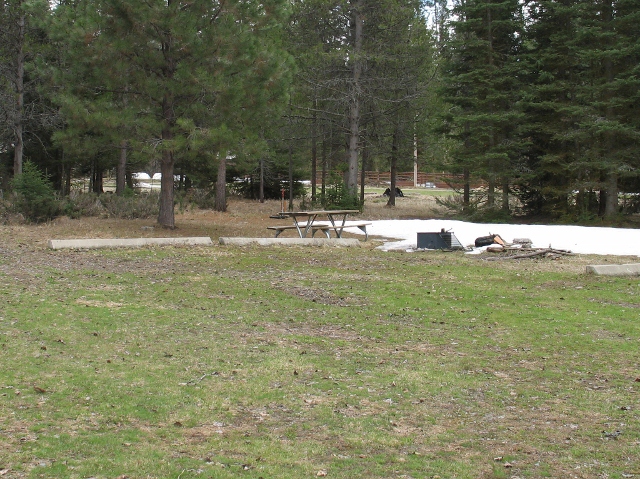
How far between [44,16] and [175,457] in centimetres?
1516

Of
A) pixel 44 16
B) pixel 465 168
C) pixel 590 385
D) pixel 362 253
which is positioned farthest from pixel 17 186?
pixel 590 385

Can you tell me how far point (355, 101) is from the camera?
2550 cm

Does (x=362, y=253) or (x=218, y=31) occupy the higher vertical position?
(x=218, y=31)

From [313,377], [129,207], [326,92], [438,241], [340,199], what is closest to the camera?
[313,377]

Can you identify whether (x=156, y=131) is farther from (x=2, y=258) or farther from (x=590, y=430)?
(x=590, y=430)

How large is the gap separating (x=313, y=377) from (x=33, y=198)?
Result: 1431 centimetres

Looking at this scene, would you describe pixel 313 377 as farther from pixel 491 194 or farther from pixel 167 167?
pixel 491 194

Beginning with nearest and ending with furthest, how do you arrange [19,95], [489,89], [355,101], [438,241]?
1. [438,241]
2. [19,95]
3. [489,89]
4. [355,101]

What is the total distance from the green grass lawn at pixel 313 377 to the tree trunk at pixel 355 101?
50.7 feet

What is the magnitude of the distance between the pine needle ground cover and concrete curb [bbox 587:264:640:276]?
0.77 meters

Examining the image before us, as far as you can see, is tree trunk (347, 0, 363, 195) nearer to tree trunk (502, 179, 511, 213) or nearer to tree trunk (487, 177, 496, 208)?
tree trunk (487, 177, 496, 208)

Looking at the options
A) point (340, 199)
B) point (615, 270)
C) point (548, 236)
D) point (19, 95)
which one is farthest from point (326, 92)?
point (615, 270)

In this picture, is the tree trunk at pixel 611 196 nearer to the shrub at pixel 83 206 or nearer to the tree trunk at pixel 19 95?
the shrub at pixel 83 206

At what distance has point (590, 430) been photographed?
471 cm
